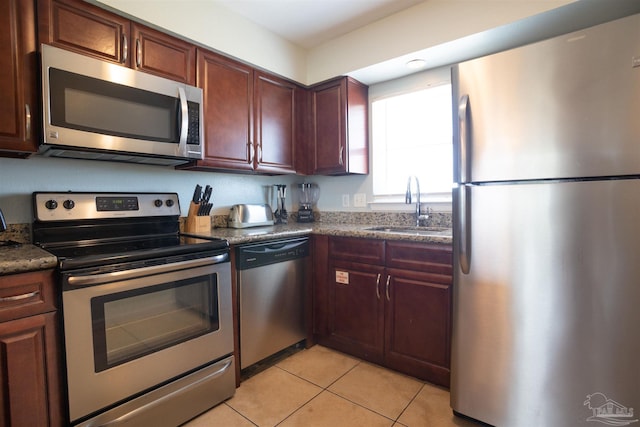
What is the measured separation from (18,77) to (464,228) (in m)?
2.09

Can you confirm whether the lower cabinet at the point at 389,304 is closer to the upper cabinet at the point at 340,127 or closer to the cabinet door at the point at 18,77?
the upper cabinet at the point at 340,127

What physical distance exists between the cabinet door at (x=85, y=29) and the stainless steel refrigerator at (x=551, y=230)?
1729 millimetres

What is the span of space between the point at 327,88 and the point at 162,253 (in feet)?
6.20

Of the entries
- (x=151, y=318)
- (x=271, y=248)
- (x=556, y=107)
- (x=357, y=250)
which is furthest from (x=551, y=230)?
(x=151, y=318)

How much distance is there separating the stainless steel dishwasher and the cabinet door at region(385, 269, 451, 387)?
0.64 meters

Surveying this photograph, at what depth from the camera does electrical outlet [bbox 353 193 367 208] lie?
279cm

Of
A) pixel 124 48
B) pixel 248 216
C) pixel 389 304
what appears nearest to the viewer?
pixel 124 48

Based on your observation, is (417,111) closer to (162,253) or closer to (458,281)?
(458,281)

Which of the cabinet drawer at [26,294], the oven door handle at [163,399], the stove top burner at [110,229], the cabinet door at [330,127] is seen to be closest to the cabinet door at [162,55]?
the stove top burner at [110,229]

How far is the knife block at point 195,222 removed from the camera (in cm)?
215

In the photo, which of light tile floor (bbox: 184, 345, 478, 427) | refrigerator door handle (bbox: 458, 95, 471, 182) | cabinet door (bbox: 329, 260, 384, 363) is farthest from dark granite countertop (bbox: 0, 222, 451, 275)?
light tile floor (bbox: 184, 345, 478, 427)

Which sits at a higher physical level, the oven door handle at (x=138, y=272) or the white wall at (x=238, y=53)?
the white wall at (x=238, y=53)

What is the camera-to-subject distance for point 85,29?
1.57 meters

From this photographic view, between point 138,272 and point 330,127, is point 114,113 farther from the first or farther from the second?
point 330,127
